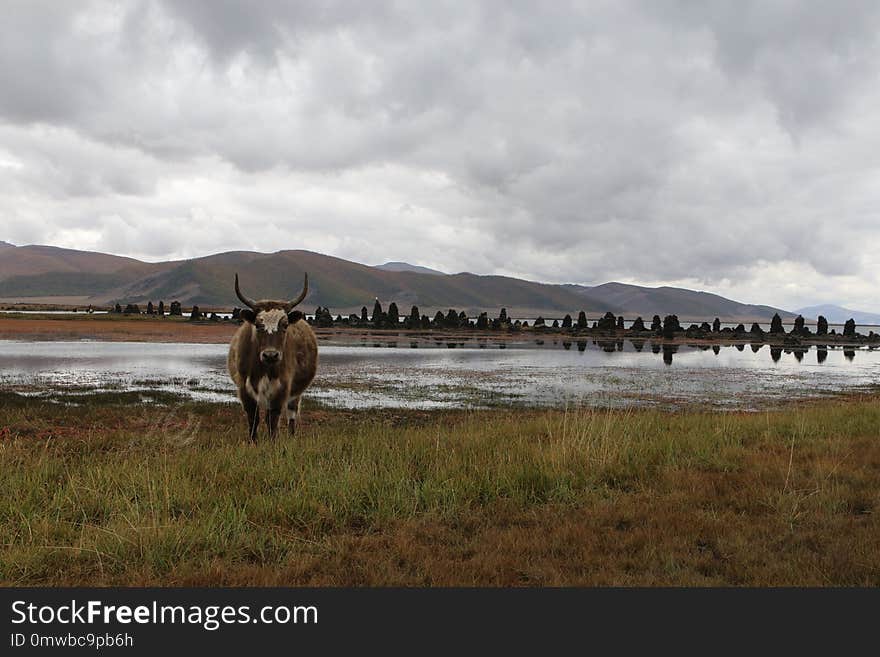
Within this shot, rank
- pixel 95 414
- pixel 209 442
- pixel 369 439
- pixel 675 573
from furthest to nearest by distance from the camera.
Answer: pixel 95 414
pixel 209 442
pixel 369 439
pixel 675 573

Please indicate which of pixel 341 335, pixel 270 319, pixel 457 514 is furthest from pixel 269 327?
pixel 341 335

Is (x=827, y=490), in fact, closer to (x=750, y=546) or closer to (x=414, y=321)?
(x=750, y=546)

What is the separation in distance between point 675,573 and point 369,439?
6.23m

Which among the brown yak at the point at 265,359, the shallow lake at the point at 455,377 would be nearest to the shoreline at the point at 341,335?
the shallow lake at the point at 455,377

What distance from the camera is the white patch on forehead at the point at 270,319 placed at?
10328mm

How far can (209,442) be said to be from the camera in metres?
12.5

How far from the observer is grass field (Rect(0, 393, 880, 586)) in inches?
174

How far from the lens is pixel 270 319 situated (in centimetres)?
1040

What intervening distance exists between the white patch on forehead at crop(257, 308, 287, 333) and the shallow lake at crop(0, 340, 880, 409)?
10.8 meters

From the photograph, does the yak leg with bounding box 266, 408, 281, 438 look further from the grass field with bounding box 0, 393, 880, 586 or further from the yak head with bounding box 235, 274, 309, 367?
the grass field with bounding box 0, 393, 880, 586

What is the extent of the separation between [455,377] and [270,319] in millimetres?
20734

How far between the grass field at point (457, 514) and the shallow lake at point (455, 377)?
12.1 m

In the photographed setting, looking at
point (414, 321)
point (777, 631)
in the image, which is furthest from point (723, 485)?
point (414, 321)

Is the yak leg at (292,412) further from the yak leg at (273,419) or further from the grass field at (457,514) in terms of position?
the grass field at (457,514)
